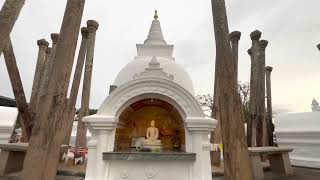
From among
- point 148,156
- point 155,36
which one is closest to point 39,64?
point 155,36

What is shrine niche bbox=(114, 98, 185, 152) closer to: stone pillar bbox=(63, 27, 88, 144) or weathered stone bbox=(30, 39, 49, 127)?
stone pillar bbox=(63, 27, 88, 144)

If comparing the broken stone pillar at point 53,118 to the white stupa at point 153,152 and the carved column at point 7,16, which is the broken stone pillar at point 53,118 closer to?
the carved column at point 7,16

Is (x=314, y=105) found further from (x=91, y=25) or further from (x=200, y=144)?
(x=91, y=25)

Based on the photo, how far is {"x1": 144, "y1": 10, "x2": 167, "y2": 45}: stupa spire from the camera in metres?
13.2

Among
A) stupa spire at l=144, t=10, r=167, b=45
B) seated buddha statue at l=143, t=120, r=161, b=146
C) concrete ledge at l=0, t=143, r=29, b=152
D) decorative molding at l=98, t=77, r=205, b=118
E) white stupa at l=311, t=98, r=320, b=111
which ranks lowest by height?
concrete ledge at l=0, t=143, r=29, b=152

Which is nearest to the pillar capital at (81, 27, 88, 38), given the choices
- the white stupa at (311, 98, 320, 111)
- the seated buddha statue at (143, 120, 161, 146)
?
the seated buddha statue at (143, 120, 161, 146)

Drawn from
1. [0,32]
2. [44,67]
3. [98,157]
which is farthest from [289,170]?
[44,67]

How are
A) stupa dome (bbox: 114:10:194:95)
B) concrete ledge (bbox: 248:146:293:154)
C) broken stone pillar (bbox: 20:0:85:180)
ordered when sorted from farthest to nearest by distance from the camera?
1. stupa dome (bbox: 114:10:194:95)
2. concrete ledge (bbox: 248:146:293:154)
3. broken stone pillar (bbox: 20:0:85:180)

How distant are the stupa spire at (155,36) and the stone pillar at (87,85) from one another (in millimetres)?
3185

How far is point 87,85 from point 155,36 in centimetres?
501

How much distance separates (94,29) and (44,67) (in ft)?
10.2

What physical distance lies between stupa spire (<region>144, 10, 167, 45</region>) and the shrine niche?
18.8ft

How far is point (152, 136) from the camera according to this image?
25.2ft

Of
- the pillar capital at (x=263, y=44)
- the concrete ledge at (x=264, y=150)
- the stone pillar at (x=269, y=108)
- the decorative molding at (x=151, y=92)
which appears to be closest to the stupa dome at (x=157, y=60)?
the pillar capital at (x=263, y=44)
